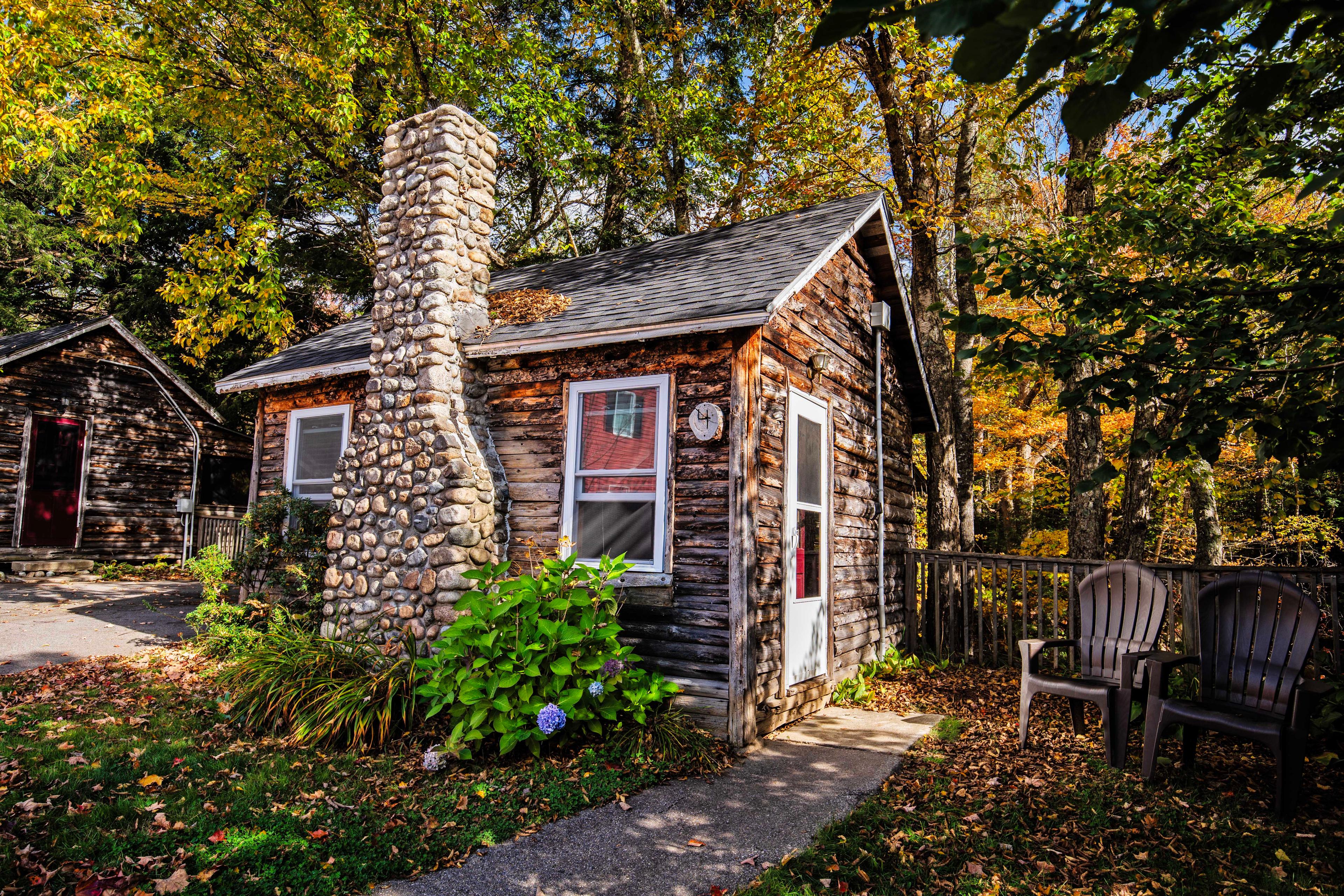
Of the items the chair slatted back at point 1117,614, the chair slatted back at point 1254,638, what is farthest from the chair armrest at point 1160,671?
the chair slatted back at point 1117,614

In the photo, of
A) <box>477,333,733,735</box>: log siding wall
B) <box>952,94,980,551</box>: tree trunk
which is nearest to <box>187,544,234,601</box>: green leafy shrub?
<box>477,333,733,735</box>: log siding wall

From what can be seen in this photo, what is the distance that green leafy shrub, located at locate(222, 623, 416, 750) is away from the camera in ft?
18.0

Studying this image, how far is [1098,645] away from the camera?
18.9 ft

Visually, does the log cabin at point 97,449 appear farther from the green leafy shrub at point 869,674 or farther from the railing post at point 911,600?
the railing post at point 911,600

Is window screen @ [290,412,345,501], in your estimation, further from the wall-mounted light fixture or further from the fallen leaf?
the fallen leaf

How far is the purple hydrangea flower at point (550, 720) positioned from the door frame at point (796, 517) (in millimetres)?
2122

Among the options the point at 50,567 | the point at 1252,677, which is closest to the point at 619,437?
the point at 1252,677

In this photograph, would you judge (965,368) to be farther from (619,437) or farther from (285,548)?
(285,548)

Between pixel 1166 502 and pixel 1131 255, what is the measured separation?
472 cm

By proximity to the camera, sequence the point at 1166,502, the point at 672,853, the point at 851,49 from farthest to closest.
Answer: the point at 1166,502 → the point at 851,49 → the point at 672,853

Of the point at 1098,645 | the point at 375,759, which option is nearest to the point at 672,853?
the point at 375,759

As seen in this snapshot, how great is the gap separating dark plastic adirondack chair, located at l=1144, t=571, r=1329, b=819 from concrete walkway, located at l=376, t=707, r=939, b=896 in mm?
1853

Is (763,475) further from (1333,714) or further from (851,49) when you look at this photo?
(851,49)

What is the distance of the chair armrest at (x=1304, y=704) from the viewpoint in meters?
4.19
